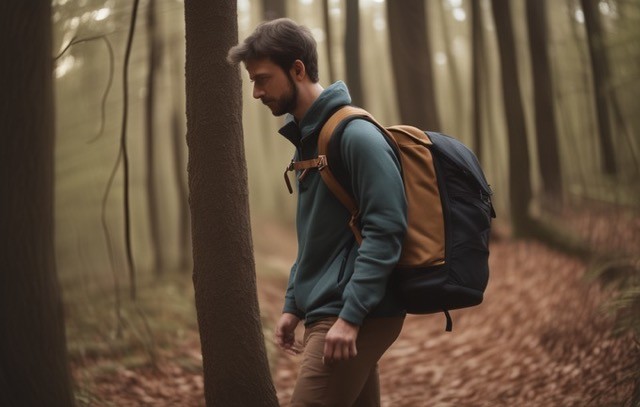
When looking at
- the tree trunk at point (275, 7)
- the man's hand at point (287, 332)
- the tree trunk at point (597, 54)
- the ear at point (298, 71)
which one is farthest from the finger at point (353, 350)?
the tree trunk at point (275, 7)

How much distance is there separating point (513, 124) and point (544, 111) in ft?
1.59

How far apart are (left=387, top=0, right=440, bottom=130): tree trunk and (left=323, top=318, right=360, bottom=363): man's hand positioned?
781cm

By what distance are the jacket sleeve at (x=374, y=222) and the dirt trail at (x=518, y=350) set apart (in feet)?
9.55

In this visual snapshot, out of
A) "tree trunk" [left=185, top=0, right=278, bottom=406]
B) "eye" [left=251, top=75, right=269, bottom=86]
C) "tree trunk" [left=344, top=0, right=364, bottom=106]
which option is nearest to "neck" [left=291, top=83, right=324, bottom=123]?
"eye" [left=251, top=75, right=269, bottom=86]

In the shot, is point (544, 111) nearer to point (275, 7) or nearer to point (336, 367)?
point (275, 7)

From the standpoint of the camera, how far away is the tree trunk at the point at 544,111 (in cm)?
1016

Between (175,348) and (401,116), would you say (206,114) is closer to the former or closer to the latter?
(175,348)

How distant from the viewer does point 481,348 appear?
736cm

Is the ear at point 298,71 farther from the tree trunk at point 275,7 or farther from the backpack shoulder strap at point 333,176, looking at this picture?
the tree trunk at point 275,7

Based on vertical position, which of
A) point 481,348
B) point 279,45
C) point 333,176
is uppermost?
point 279,45

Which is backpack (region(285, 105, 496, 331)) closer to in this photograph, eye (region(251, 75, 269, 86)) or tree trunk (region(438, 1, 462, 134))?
eye (region(251, 75, 269, 86))

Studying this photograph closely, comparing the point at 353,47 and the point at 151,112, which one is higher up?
the point at 353,47

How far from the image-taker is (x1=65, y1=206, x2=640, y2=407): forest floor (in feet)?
18.4

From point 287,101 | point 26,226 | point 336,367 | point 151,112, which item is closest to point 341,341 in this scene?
point 336,367
